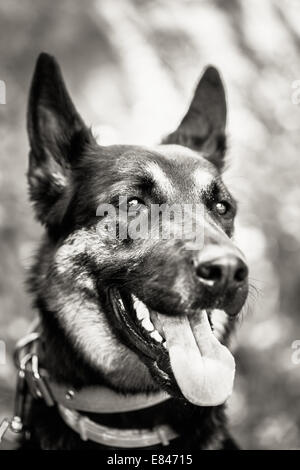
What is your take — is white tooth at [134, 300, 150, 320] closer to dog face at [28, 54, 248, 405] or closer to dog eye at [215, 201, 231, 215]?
dog face at [28, 54, 248, 405]

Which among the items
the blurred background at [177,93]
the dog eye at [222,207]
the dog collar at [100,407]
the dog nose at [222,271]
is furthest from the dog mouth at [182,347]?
the blurred background at [177,93]

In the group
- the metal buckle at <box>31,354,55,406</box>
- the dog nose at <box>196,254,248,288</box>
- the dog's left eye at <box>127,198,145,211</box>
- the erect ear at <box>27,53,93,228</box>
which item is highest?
the erect ear at <box>27,53,93,228</box>

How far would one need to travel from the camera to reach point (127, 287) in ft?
9.23

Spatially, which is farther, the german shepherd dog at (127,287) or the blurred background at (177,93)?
the blurred background at (177,93)

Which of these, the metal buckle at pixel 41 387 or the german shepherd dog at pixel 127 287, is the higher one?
the german shepherd dog at pixel 127 287

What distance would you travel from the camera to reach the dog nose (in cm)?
238

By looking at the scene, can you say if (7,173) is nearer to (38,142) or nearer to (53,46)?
(53,46)

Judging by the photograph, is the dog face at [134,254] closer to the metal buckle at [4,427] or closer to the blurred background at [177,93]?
the metal buckle at [4,427]

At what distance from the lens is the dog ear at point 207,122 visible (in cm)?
367

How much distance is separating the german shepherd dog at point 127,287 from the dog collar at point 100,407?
0.01m

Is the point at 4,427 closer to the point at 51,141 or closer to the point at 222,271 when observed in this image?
the point at 222,271

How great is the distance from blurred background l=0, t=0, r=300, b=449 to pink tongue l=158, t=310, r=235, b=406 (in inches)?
129

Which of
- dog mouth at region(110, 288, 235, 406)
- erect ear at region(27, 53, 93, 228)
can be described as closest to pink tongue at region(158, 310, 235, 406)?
dog mouth at region(110, 288, 235, 406)

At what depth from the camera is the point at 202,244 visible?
254 centimetres
